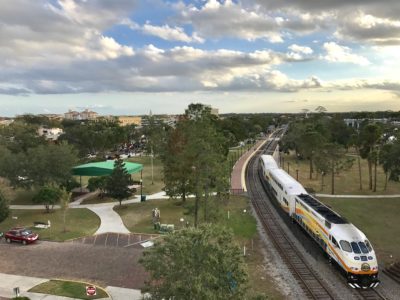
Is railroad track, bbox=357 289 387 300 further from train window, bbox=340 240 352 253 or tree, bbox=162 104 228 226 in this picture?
tree, bbox=162 104 228 226

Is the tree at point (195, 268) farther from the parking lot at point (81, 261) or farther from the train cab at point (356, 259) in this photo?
the train cab at point (356, 259)

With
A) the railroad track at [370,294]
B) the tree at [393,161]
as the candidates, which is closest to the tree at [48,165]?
the railroad track at [370,294]

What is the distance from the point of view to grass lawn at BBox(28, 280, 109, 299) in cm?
2495

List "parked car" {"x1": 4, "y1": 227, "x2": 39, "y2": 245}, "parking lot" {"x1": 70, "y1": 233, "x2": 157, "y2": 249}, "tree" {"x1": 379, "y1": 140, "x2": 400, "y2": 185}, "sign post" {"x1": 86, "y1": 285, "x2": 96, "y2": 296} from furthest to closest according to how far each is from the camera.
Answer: "tree" {"x1": 379, "y1": 140, "x2": 400, "y2": 185} → "parked car" {"x1": 4, "y1": 227, "x2": 39, "y2": 245} → "parking lot" {"x1": 70, "y1": 233, "x2": 157, "y2": 249} → "sign post" {"x1": 86, "y1": 285, "x2": 96, "y2": 296}

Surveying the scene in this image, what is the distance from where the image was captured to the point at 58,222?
4381 cm

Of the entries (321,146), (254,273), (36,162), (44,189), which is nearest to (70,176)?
(36,162)

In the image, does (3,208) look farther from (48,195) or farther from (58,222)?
(48,195)

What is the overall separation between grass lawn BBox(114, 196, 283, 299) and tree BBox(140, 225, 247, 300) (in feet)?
30.5

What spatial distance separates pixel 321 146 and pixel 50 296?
50.9m

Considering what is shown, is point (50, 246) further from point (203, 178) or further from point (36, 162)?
point (36, 162)

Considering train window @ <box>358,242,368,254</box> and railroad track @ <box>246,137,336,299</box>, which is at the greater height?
train window @ <box>358,242,368,254</box>

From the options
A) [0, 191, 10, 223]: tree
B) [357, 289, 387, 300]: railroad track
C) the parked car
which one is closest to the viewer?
[357, 289, 387, 300]: railroad track

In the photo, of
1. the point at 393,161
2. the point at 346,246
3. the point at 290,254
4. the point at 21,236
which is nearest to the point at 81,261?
the point at 21,236

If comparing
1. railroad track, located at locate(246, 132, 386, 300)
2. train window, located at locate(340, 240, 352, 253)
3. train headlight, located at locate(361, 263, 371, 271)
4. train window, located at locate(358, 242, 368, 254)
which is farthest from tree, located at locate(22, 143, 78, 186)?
train headlight, located at locate(361, 263, 371, 271)
